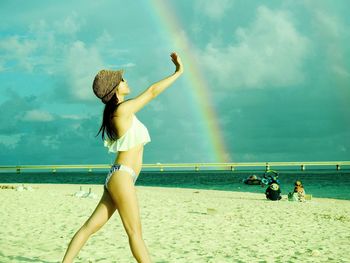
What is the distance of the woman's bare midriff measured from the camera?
4.22 meters

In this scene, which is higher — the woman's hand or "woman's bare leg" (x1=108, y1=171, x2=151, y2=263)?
the woman's hand

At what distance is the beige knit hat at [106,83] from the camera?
433 cm

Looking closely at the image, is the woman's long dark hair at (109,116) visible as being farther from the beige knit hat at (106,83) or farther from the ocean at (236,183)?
the ocean at (236,183)

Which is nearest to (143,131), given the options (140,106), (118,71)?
(140,106)

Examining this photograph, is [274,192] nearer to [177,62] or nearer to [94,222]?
[94,222]

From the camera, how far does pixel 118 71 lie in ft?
14.4

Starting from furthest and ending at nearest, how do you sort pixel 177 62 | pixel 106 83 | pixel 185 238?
pixel 185 238 < pixel 106 83 < pixel 177 62

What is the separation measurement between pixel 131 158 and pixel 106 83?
719 millimetres

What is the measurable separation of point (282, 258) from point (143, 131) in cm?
456

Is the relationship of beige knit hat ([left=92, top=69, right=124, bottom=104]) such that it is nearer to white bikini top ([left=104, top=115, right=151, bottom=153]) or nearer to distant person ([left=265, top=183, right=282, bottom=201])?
white bikini top ([left=104, top=115, right=151, bottom=153])

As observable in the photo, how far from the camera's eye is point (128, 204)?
420 cm

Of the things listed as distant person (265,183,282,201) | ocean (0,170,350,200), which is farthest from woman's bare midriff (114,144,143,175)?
ocean (0,170,350,200)

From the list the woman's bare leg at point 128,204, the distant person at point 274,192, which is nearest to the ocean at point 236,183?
the distant person at point 274,192

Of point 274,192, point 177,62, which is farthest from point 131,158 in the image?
point 274,192
